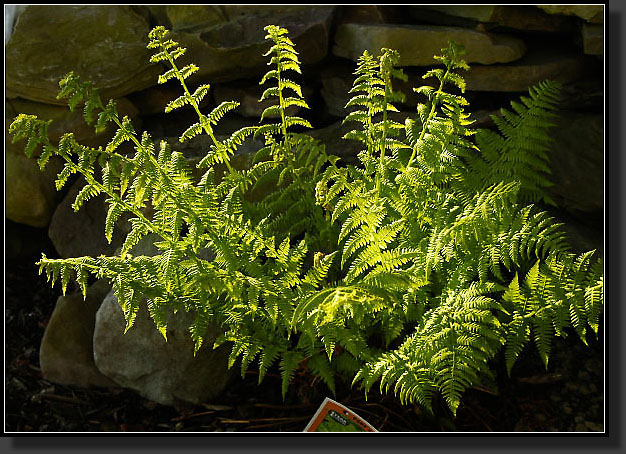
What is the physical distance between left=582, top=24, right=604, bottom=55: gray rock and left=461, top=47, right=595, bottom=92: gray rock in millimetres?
174

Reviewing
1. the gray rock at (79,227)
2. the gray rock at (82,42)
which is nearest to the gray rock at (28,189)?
the gray rock at (79,227)

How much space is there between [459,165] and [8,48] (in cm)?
213

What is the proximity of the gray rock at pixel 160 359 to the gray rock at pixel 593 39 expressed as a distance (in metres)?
1.99

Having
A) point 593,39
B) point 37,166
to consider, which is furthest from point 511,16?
point 37,166

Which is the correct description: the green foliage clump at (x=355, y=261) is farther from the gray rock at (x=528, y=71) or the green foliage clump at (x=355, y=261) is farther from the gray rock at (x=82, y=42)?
the gray rock at (x=82, y=42)

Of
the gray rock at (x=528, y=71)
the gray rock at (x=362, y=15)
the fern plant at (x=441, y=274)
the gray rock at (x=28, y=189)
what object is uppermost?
the gray rock at (x=362, y=15)

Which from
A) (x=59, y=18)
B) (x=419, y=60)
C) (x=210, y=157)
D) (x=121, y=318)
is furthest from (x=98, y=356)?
(x=419, y=60)

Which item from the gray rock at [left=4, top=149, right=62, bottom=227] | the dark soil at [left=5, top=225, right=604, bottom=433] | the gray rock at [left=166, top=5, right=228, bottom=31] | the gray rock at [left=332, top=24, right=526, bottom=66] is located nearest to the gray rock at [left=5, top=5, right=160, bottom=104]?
the gray rock at [left=166, top=5, right=228, bottom=31]

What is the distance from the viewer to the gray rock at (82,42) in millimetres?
3262

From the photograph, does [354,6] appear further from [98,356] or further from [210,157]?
[98,356]

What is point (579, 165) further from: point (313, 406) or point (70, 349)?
point (70, 349)

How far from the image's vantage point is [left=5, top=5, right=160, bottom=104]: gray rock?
10.7ft

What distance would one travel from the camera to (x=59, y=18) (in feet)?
10.7

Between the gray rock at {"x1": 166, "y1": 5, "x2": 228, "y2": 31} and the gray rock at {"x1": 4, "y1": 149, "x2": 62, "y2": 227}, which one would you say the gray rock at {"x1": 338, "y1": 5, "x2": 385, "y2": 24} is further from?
the gray rock at {"x1": 4, "y1": 149, "x2": 62, "y2": 227}
